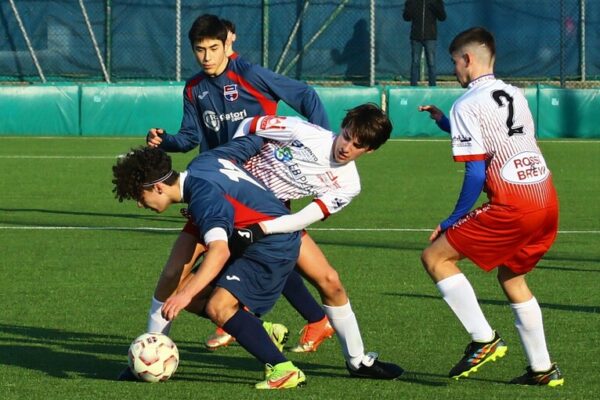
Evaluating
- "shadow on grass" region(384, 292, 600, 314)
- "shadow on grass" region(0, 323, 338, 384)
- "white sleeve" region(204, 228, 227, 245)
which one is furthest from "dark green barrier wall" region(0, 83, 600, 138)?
"white sleeve" region(204, 228, 227, 245)

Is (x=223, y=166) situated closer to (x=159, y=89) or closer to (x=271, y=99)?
(x=271, y=99)

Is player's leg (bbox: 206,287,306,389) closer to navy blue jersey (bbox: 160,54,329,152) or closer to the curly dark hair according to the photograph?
the curly dark hair

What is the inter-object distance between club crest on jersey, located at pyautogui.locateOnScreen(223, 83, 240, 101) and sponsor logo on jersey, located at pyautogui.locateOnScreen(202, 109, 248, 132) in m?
0.09

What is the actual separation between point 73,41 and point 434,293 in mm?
19661

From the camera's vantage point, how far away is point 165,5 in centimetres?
2783

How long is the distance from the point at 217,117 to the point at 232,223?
7.39 feet

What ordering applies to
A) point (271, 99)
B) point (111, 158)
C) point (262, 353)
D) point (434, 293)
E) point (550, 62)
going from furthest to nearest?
1. point (550, 62)
2. point (111, 158)
3. point (434, 293)
4. point (271, 99)
5. point (262, 353)

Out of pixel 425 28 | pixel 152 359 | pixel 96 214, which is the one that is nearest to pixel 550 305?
pixel 152 359

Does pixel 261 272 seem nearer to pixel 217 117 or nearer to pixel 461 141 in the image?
pixel 461 141

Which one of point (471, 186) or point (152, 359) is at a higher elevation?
point (471, 186)

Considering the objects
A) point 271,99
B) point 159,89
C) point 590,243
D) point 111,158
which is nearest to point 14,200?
point 111,158

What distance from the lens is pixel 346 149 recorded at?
6680 mm

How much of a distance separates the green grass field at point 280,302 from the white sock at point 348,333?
0.13 m

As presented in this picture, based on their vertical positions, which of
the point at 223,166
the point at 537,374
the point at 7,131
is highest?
the point at 223,166
